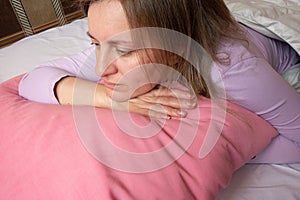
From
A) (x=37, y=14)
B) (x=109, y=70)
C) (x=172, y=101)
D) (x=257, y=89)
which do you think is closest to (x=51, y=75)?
(x=109, y=70)

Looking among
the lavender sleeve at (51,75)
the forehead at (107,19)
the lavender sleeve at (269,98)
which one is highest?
the forehead at (107,19)

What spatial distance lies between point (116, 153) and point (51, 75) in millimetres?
333

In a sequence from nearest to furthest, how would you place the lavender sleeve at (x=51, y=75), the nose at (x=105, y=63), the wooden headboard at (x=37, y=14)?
the nose at (x=105, y=63), the lavender sleeve at (x=51, y=75), the wooden headboard at (x=37, y=14)

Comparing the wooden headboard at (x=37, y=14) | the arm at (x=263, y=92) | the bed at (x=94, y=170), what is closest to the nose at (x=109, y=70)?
the bed at (x=94, y=170)

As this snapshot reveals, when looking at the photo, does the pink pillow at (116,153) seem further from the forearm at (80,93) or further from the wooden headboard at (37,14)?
the wooden headboard at (37,14)

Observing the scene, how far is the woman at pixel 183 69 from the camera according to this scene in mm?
560

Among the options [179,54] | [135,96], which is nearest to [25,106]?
[135,96]

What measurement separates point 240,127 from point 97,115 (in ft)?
0.91

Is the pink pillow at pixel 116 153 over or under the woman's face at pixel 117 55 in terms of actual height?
under

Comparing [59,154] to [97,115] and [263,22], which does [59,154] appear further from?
[263,22]

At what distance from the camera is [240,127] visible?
0.60 meters

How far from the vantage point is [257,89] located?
1.99ft

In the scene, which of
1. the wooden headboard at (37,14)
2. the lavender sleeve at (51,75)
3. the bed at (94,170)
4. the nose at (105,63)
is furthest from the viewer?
the wooden headboard at (37,14)

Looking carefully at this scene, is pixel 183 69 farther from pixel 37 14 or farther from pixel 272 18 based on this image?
pixel 37 14
